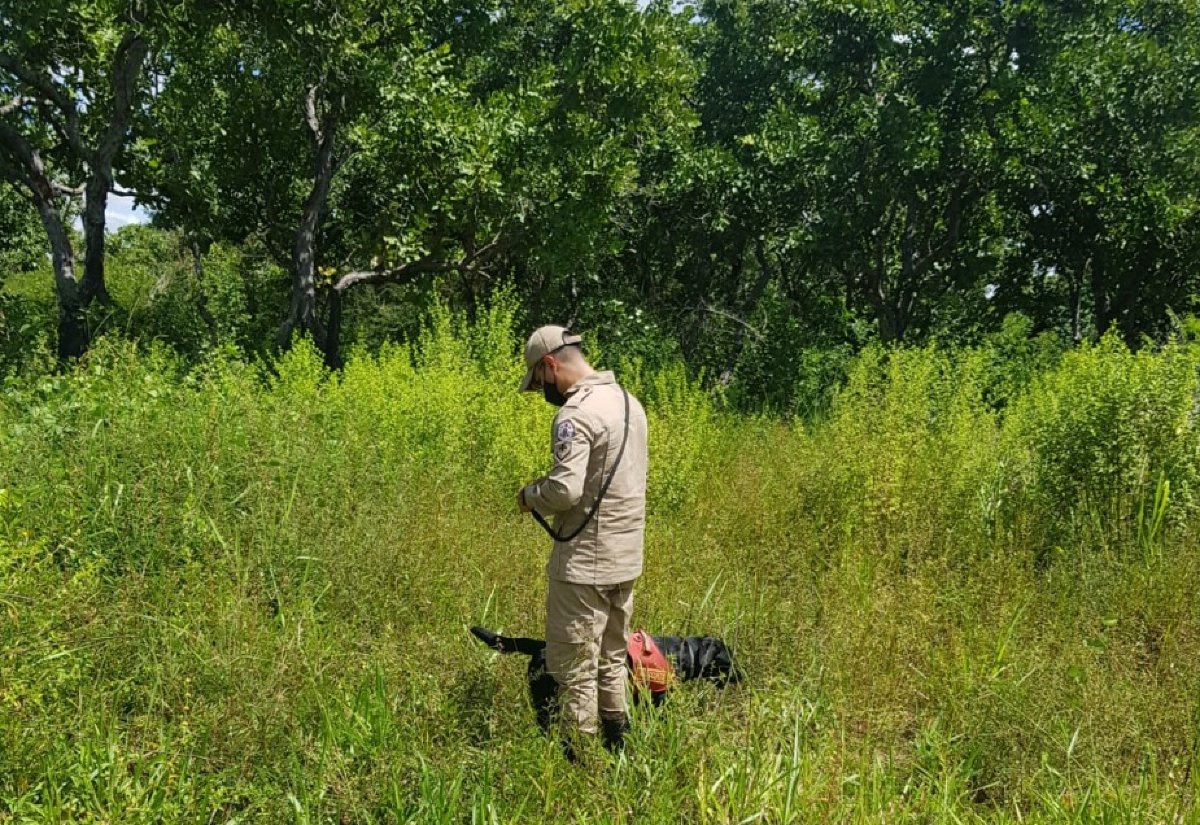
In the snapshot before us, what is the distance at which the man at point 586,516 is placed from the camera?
2.78 m

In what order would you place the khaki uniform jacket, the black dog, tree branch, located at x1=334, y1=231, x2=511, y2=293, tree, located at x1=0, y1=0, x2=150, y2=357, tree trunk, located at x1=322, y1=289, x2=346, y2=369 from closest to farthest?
the khaki uniform jacket < the black dog < tree, located at x1=0, y1=0, x2=150, y2=357 < tree branch, located at x1=334, y1=231, x2=511, y2=293 < tree trunk, located at x1=322, y1=289, x2=346, y2=369

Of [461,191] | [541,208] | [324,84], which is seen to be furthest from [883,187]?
[324,84]

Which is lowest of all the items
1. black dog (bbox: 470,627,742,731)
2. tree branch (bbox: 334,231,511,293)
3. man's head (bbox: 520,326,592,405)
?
black dog (bbox: 470,627,742,731)

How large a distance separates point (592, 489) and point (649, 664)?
853mm

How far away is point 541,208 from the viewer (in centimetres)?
1070

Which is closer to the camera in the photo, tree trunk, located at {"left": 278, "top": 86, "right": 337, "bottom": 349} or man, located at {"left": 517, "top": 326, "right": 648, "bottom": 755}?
man, located at {"left": 517, "top": 326, "right": 648, "bottom": 755}

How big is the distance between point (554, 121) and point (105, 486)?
8799mm

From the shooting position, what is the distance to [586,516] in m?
2.84

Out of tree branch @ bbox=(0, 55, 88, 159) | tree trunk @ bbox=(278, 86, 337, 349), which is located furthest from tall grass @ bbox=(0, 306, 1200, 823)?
tree branch @ bbox=(0, 55, 88, 159)

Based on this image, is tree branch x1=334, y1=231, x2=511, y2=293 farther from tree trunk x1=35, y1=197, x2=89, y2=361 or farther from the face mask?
the face mask

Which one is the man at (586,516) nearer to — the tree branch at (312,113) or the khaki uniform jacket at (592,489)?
the khaki uniform jacket at (592,489)

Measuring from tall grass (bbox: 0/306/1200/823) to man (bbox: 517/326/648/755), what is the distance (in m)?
0.28

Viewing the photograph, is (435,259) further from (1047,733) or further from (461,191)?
(1047,733)

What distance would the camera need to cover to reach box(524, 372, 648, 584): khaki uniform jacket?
276 centimetres
